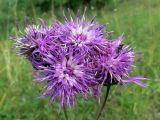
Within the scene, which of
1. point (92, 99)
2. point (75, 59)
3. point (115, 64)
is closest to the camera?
point (75, 59)

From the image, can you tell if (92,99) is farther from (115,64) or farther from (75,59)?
(75,59)

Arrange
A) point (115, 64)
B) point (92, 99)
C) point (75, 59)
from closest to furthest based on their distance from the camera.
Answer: point (75, 59) < point (115, 64) < point (92, 99)

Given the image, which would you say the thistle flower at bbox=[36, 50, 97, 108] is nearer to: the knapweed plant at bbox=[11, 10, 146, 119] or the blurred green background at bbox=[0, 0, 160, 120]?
the knapweed plant at bbox=[11, 10, 146, 119]

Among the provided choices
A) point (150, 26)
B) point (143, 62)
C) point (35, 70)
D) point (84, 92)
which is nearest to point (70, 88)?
point (84, 92)

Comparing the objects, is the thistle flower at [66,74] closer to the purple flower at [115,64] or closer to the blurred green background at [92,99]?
the purple flower at [115,64]

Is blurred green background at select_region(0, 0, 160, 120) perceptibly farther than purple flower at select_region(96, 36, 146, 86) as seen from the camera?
Yes

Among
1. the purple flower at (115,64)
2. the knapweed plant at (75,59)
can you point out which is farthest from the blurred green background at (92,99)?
the purple flower at (115,64)

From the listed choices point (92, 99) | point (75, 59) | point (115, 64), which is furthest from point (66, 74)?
point (92, 99)

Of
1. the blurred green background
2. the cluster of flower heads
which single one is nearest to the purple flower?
the cluster of flower heads
